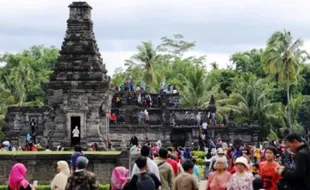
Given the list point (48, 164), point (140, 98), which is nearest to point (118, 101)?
point (140, 98)

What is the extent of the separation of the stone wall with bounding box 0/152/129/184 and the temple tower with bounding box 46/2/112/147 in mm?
9939

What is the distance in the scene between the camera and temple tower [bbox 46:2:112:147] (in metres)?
30.7

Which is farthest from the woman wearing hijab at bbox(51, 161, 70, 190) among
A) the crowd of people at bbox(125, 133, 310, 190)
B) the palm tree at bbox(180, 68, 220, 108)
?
the palm tree at bbox(180, 68, 220, 108)

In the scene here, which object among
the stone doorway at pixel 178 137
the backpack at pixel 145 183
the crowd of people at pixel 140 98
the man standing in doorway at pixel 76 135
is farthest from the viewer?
the crowd of people at pixel 140 98

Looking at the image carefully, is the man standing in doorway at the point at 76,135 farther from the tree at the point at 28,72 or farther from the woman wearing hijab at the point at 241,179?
the tree at the point at 28,72

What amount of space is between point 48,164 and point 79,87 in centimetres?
1015

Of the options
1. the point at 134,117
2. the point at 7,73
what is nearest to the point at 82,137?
the point at 134,117

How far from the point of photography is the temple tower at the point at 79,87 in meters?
30.7

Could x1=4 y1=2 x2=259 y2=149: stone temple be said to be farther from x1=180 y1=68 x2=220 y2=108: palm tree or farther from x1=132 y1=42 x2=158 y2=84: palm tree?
x1=132 y1=42 x2=158 y2=84: palm tree

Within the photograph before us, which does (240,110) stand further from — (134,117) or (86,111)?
(86,111)

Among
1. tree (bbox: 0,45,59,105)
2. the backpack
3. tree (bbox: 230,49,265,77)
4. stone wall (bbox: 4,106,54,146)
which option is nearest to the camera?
the backpack

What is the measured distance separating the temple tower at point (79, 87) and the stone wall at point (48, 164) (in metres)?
9.94

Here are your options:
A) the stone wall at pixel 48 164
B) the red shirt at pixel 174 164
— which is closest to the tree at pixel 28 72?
the stone wall at pixel 48 164

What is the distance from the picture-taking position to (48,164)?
68.0 ft
